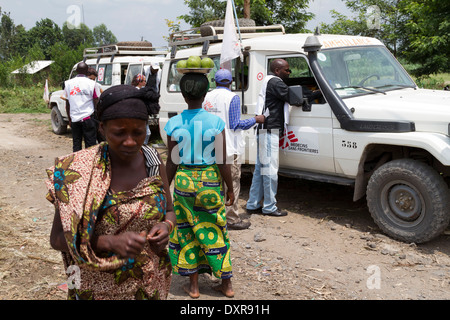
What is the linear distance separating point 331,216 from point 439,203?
57.8 inches

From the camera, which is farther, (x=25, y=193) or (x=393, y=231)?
(x=25, y=193)

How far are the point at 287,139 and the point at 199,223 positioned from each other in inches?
97.1

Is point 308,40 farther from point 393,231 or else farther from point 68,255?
point 68,255

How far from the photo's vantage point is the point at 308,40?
536 cm

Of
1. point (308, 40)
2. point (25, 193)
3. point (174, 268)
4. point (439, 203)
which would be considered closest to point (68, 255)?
point (174, 268)

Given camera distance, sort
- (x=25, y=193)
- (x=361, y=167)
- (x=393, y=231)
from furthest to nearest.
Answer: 1. (x=25, y=193)
2. (x=361, y=167)
3. (x=393, y=231)

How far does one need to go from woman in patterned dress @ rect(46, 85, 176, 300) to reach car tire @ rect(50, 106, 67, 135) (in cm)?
1171

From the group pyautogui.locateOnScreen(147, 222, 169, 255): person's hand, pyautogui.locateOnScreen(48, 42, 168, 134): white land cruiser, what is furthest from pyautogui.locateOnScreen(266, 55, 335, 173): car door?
pyautogui.locateOnScreen(48, 42, 168, 134): white land cruiser

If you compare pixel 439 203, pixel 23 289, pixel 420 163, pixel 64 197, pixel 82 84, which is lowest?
pixel 23 289

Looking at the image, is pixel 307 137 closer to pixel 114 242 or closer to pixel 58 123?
pixel 114 242

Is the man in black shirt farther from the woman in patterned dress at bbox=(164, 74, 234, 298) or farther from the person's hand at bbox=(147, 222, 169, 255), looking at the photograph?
the person's hand at bbox=(147, 222, 169, 255)

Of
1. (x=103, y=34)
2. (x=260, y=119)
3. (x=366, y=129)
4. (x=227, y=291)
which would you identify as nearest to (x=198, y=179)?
(x=227, y=291)

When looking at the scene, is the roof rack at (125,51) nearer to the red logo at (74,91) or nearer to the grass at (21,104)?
the red logo at (74,91)

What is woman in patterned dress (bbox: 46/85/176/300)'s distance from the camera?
176 cm
